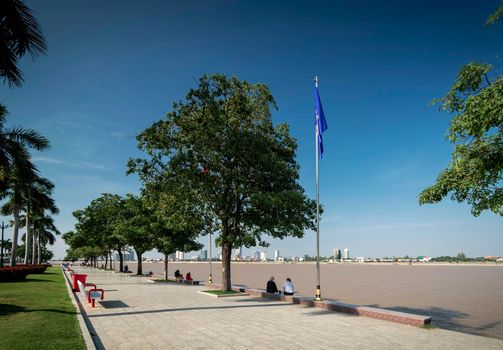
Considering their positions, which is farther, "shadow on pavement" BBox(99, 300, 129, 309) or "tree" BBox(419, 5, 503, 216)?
"shadow on pavement" BBox(99, 300, 129, 309)

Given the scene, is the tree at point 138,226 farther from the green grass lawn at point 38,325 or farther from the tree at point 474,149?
the tree at point 474,149

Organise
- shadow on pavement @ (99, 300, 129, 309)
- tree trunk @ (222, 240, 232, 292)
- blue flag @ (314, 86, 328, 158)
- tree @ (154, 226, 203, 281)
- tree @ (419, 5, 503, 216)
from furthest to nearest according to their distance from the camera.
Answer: tree @ (154, 226, 203, 281) < tree trunk @ (222, 240, 232, 292) < blue flag @ (314, 86, 328, 158) < shadow on pavement @ (99, 300, 129, 309) < tree @ (419, 5, 503, 216)

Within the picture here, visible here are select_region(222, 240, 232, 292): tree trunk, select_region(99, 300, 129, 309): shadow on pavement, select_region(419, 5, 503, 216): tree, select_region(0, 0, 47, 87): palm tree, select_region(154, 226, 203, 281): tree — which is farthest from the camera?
select_region(154, 226, 203, 281): tree

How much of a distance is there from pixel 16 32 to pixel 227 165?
12788 mm

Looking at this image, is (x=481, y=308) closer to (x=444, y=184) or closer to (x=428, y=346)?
(x=428, y=346)

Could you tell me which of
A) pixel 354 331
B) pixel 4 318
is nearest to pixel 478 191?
pixel 354 331

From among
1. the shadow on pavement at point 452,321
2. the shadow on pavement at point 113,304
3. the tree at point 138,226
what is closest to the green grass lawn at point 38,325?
the shadow on pavement at point 113,304

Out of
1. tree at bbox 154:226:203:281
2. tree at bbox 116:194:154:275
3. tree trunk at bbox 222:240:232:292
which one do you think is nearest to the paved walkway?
tree trunk at bbox 222:240:232:292

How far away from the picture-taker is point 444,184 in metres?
9.35

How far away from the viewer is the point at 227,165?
23.2m

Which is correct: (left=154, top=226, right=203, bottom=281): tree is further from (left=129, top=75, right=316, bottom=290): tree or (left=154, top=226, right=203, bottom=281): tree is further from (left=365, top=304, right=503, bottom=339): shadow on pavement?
(left=365, top=304, right=503, bottom=339): shadow on pavement

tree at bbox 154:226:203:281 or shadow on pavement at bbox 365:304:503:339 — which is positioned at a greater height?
tree at bbox 154:226:203:281

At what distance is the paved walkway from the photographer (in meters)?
10.3

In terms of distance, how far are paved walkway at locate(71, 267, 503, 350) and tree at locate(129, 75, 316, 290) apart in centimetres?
664
